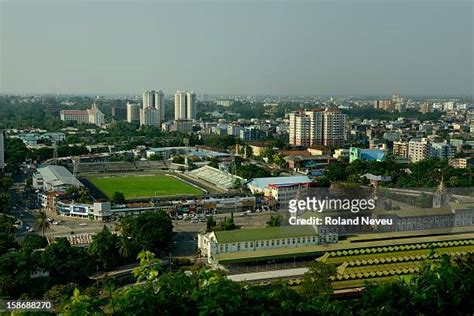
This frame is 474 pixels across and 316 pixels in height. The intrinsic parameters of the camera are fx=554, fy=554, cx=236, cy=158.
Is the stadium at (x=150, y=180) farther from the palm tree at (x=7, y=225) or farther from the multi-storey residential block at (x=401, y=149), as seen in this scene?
the multi-storey residential block at (x=401, y=149)

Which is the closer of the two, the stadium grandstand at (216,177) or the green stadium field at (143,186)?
the green stadium field at (143,186)

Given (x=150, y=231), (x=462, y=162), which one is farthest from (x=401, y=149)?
(x=150, y=231)

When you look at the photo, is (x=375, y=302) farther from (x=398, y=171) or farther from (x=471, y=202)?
(x=398, y=171)

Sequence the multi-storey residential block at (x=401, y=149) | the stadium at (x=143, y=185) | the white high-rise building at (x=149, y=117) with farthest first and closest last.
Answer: the white high-rise building at (x=149, y=117), the multi-storey residential block at (x=401, y=149), the stadium at (x=143, y=185)

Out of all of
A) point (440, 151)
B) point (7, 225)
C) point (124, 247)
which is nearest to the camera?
point (124, 247)

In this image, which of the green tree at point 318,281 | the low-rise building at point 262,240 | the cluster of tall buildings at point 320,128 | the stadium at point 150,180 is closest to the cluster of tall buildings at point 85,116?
the cluster of tall buildings at point 320,128

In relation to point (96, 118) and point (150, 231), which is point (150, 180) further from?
point (96, 118)

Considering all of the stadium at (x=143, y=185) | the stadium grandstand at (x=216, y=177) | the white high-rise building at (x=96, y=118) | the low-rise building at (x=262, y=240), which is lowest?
the stadium at (x=143, y=185)
